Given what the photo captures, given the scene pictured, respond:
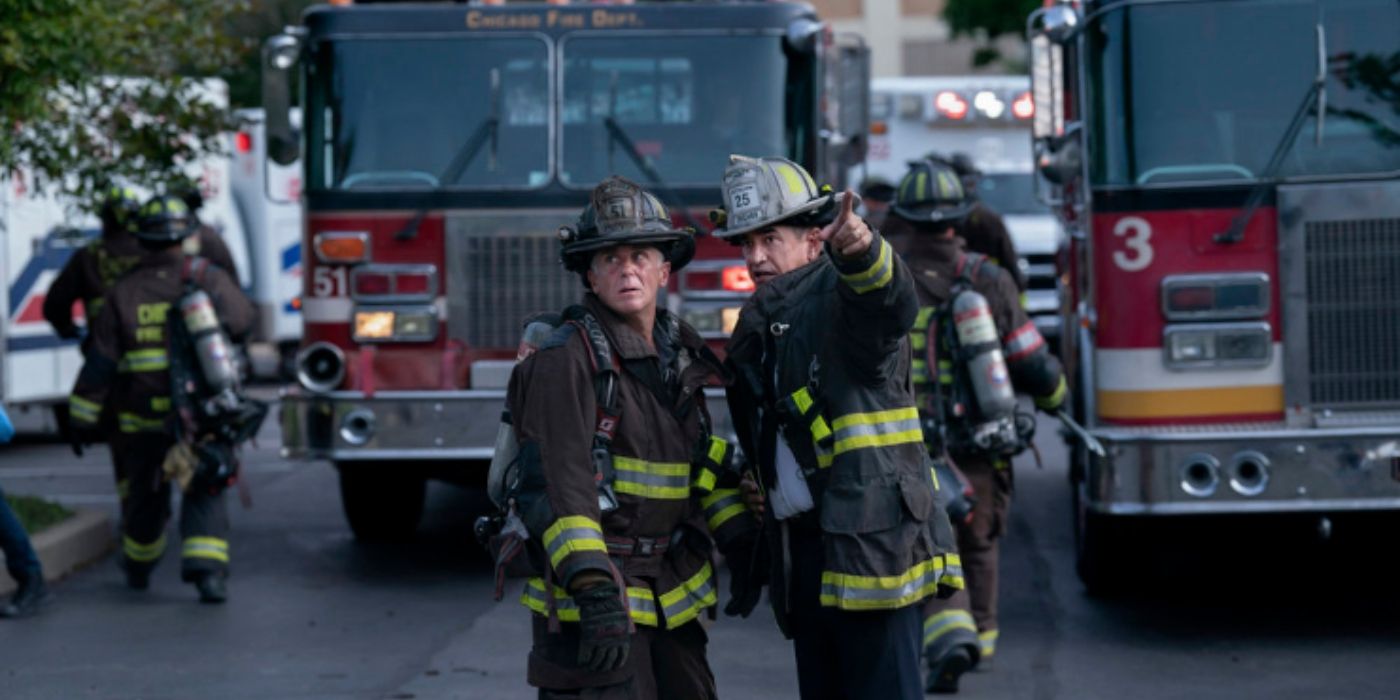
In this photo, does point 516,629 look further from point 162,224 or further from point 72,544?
point 72,544

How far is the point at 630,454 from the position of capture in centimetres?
505

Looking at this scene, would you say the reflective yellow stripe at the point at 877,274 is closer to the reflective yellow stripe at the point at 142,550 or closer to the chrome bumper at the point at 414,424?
the chrome bumper at the point at 414,424

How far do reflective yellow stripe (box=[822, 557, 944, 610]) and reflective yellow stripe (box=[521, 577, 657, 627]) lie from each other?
0.40m

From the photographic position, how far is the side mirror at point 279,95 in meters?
10.3

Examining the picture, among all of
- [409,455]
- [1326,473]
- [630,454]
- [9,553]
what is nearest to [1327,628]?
[1326,473]

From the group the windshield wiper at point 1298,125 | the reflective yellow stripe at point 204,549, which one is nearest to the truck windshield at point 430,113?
the reflective yellow stripe at point 204,549

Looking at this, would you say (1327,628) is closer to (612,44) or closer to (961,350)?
(961,350)

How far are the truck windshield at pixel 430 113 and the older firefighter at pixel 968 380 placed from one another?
2.84 m

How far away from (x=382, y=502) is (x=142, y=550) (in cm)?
171

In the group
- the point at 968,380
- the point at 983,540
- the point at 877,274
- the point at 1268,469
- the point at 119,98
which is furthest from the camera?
the point at 119,98

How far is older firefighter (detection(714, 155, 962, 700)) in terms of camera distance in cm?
497

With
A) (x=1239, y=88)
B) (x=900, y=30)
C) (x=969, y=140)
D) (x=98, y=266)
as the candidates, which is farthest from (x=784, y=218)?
(x=900, y=30)

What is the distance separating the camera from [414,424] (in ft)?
33.0

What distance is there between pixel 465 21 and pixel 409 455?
2.09 m
